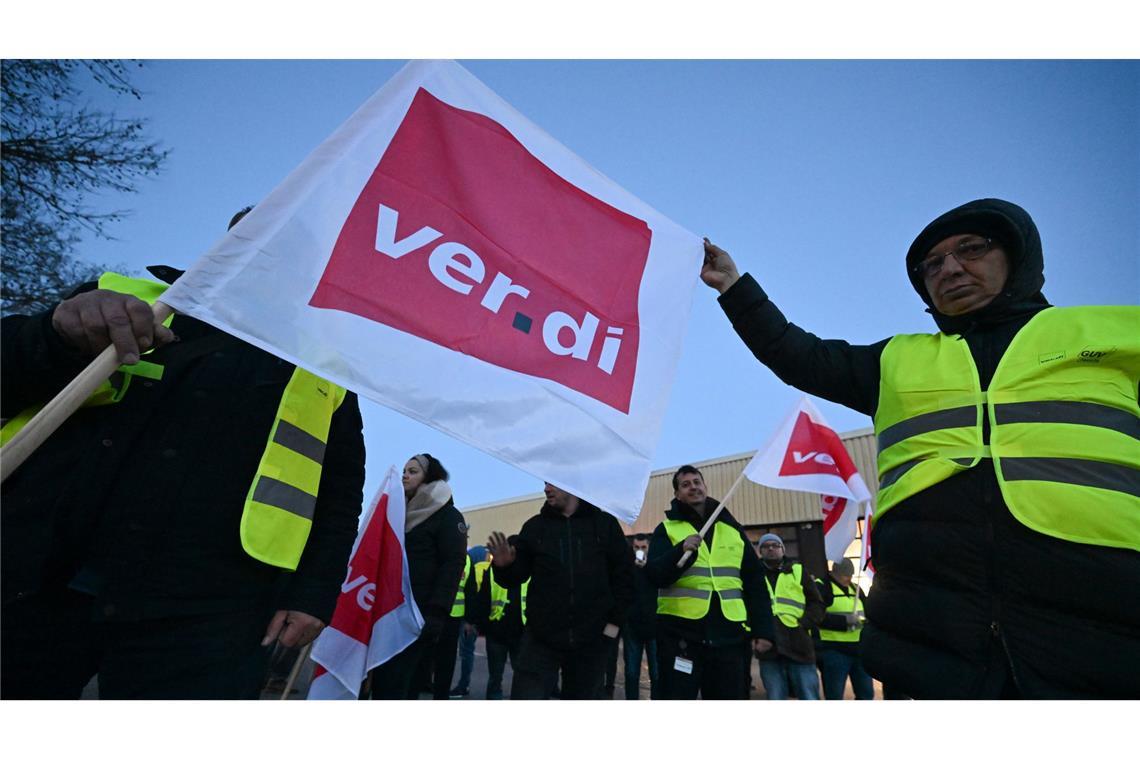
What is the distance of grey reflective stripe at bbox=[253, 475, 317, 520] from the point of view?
1.95 m

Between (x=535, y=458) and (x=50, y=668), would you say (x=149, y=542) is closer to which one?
(x=50, y=668)

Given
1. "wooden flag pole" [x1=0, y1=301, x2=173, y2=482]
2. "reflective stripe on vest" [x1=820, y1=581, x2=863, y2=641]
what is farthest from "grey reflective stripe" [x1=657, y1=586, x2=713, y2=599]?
"wooden flag pole" [x1=0, y1=301, x2=173, y2=482]

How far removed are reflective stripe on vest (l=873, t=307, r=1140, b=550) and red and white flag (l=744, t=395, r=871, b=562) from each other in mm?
3739

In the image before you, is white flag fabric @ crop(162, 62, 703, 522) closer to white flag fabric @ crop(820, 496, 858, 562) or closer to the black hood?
the black hood

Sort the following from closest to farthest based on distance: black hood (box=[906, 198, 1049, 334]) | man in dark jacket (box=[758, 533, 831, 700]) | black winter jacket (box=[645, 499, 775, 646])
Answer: black hood (box=[906, 198, 1049, 334]) < black winter jacket (box=[645, 499, 775, 646]) < man in dark jacket (box=[758, 533, 831, 700])

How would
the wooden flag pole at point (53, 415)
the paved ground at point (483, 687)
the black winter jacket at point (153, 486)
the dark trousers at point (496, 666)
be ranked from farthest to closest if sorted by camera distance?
the dark trousers at point (496, 666) → the paved ground at point (483, 687) → the black winter jacket at point (153, 486) → the wooden flag pole at point (53, 415)

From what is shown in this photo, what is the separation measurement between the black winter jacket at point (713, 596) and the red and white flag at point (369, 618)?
1.86 metres

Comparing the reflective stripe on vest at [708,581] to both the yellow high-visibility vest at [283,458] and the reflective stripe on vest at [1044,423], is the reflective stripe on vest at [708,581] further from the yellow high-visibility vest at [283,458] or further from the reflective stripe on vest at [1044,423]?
the yellow high-visibility vest at [283,458]

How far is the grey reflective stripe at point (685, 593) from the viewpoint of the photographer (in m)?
4.98

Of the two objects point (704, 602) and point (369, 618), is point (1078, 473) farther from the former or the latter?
point (369, 618)

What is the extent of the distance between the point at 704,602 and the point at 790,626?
2.69 meters

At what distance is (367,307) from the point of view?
186cm

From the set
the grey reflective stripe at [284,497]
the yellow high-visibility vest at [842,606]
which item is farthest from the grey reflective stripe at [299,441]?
the yellow high-visibility vest at [842,606]

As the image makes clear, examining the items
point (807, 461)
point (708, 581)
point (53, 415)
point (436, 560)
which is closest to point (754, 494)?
point (807, 461)
